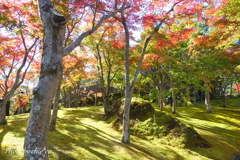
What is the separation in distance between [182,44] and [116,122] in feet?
38.1

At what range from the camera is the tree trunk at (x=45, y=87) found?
7.93ft

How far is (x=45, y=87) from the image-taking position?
2.52 m

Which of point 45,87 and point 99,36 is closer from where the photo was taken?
point 45,87

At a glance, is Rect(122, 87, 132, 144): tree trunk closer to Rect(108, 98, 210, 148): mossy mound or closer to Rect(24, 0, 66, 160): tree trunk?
Rect(108, 98, 210, 148): mossy mound

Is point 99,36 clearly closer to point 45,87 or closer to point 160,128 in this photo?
point 160,128

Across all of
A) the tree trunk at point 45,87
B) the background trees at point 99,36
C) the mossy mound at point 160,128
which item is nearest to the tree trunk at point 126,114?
the background trees at point 99,36

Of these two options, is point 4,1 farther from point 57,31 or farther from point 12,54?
point 57,31

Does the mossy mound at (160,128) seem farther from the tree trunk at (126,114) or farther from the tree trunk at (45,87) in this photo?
the tree trunk at (45,87)

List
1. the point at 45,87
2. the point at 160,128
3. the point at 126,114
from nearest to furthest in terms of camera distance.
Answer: the point at 45,87, the point at 126,114, the point at 160,128

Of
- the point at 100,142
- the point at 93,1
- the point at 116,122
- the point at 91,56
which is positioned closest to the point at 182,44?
the point at 91,56

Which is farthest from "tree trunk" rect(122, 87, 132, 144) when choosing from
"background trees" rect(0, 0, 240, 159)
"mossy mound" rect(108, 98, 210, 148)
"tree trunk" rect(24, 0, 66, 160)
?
"tree trunk" rect(24, 0, 66, 160)

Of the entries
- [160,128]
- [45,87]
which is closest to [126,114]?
[160,128]

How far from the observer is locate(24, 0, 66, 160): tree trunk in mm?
2416

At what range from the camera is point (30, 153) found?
237 centimetres
